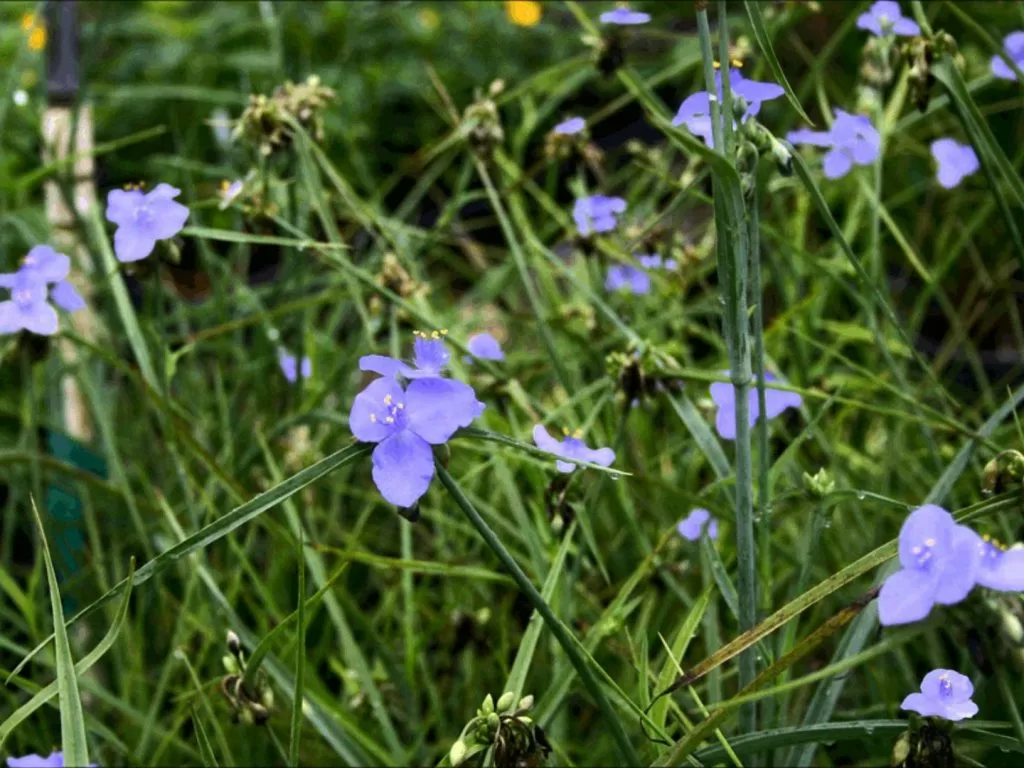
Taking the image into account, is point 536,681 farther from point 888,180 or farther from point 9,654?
point 888,180

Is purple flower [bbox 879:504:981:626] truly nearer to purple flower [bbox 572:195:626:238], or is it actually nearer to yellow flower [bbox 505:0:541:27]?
purple flower [bbox 572:195:626:238]

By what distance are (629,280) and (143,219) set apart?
655mm

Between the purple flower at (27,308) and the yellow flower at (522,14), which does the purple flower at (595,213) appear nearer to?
the purple flower at (27,308)

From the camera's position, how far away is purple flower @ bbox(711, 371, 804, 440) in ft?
2.83

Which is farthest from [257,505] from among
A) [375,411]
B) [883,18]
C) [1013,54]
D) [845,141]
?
[1013,54]

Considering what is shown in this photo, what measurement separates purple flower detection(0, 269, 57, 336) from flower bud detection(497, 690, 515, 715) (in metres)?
0.45

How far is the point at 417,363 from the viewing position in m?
0.66

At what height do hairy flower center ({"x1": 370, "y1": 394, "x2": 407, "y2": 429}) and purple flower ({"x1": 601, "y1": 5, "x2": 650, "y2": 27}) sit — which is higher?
purple flower ({"x1": 601, "y1": 5, "x2": 650, "y2": 27})

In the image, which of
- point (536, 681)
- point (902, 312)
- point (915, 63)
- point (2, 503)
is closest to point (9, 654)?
point (2, 503)

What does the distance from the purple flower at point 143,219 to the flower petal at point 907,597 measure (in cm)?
54

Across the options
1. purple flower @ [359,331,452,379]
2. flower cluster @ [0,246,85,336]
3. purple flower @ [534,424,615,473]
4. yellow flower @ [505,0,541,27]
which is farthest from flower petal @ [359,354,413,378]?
yellow flower @ [505,0,541,27]

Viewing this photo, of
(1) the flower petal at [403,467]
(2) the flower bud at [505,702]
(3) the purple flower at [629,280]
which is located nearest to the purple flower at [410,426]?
(1) the flower petal at [403,467]

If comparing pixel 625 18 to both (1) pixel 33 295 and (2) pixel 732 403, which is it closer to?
(2) pixel 732 403

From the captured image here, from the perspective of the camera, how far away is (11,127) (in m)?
1.89
